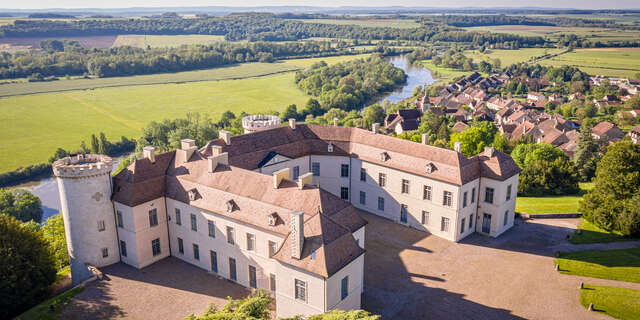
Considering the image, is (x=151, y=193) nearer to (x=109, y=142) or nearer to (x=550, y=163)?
(x=550, y=163)

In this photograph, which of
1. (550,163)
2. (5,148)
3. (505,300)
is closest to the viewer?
(505,300)

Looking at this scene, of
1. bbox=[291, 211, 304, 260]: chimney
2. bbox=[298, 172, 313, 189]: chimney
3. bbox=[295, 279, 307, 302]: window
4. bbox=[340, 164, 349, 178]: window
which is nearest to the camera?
bbox=[291, 211, 304, 260]: chimney

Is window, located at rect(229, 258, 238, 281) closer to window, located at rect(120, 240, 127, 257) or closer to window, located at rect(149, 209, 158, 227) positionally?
window, located at rect(149, 209, 158, 227)

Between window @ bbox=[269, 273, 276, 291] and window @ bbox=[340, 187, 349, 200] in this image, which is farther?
window @ bbox=[340, 187, 349, 200]

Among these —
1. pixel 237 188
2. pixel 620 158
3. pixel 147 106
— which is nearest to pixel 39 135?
pixel 147 106

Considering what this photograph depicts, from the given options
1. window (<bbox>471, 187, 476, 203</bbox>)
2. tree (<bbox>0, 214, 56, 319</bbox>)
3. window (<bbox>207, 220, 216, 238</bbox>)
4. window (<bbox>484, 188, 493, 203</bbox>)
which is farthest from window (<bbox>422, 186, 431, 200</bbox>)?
tree (<bbox>0, 214, 56, 319</bbox>)
